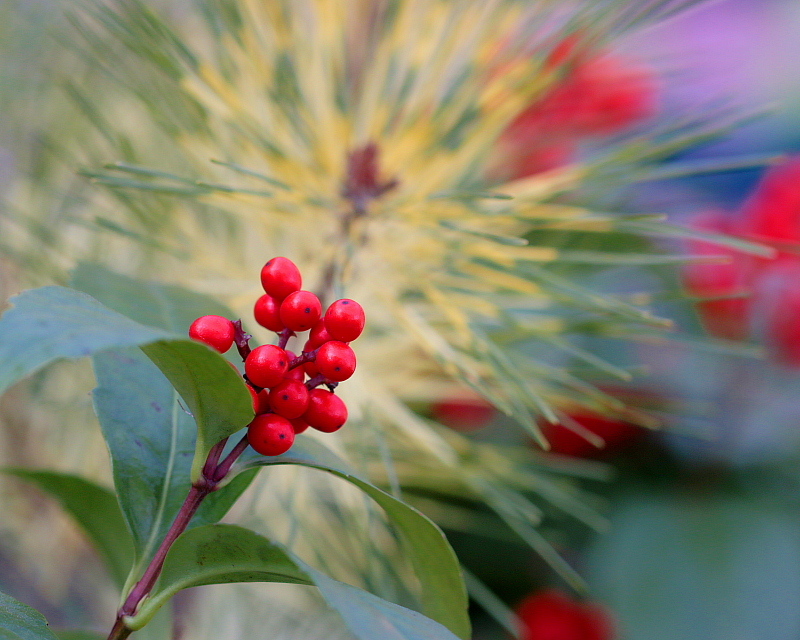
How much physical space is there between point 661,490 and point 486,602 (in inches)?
13.1

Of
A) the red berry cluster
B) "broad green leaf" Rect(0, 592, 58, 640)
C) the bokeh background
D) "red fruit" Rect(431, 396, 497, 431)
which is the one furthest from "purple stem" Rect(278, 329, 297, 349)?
"red fruit" Rect(431, 396, 497, 431)

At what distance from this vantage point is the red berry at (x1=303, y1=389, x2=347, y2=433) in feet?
0.67

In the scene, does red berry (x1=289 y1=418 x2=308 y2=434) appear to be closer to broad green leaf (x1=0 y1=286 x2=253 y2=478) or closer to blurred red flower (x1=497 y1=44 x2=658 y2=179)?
broad green leaf (x1=0 y1=286 x2=253 y2=478)

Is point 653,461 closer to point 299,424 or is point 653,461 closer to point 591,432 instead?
point 591,432

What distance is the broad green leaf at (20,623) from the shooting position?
0.61ft

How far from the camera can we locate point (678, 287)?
608 millimetres

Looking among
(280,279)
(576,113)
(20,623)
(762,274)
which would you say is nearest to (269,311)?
(280,279)

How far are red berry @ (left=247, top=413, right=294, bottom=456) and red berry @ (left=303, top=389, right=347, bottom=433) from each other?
1 cm

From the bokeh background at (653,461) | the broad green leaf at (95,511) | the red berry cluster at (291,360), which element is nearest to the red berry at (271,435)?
the red berry cluster at (291,360)

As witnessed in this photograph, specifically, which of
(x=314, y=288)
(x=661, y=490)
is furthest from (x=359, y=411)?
(x=661, y=490)

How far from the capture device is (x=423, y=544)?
0.71 ft

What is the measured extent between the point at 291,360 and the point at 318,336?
11mm

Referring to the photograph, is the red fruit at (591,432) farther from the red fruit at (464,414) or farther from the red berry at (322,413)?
the red berry at (322,413)

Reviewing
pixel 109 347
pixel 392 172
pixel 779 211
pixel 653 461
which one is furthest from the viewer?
pixel 653 461
